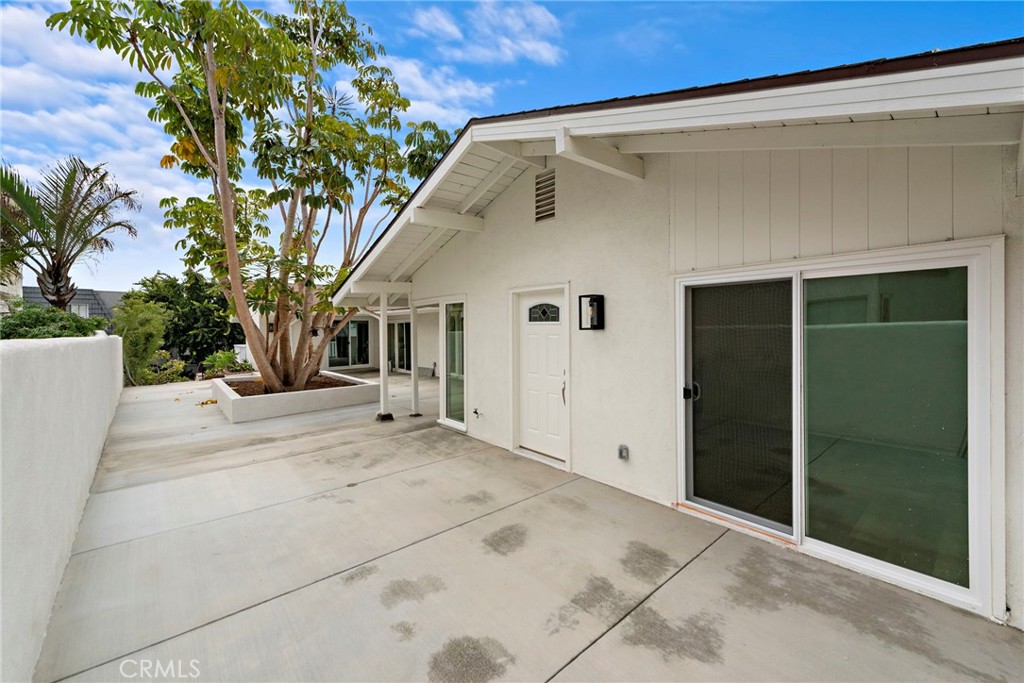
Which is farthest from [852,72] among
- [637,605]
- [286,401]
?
[286,401]

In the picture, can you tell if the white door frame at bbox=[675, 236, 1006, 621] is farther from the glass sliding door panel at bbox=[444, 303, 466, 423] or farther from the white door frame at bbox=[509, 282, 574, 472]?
the glass sliding door panel at bbox=[444, 303, 466, 423]

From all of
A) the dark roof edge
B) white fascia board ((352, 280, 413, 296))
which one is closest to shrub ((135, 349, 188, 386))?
white fascia board ((352, 280, 413, 296))

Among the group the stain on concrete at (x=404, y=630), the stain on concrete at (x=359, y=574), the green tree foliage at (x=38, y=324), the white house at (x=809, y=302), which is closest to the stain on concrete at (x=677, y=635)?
the stain on concrete at (x=404, y=630)

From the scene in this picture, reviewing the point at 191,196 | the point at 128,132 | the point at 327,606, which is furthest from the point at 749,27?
the point at 128,132

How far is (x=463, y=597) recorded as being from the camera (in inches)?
114

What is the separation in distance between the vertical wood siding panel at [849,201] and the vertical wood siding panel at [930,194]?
0.83 ft

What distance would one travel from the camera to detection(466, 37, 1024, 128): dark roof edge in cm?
185

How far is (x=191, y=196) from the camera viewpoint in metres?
9.21

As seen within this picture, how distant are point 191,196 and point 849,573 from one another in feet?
40.7

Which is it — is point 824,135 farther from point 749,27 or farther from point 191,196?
point 191,196

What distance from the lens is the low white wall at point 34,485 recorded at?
77.1 inches

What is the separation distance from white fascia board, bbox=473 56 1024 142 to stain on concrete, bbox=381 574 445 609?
12.3 ft

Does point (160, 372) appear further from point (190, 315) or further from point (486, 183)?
point (486, 183)

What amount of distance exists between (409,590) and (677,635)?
179 cm
